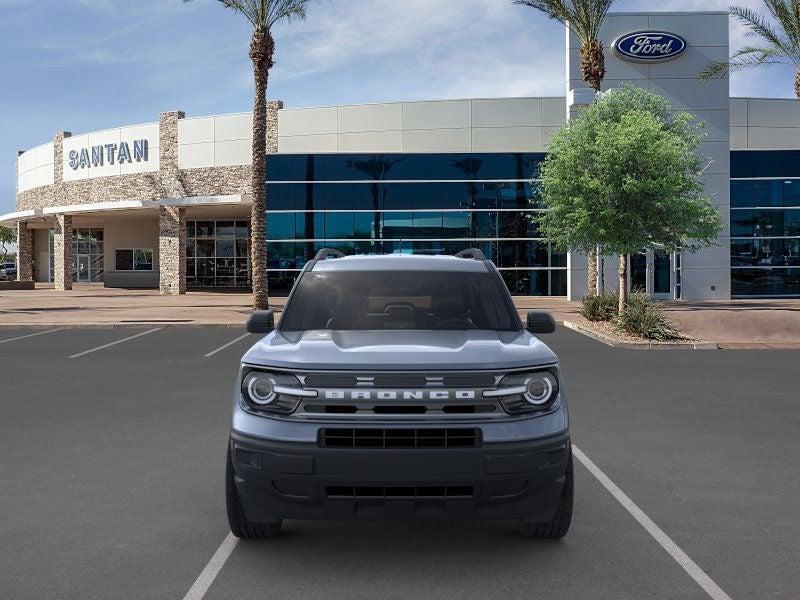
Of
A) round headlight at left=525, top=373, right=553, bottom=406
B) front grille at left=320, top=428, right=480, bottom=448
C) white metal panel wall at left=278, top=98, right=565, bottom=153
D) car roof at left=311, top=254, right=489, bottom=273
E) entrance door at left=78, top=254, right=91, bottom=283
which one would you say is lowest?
front grille at left=320, top=428, right=480, bottom=448

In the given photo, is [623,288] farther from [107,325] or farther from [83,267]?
[83,267]

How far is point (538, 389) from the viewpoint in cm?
434

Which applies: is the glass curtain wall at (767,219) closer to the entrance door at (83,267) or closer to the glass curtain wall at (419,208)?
the glass curtain wall at (419,208)

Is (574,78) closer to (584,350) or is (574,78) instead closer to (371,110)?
(371,110)

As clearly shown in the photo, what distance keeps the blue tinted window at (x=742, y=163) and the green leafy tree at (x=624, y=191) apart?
1399cm

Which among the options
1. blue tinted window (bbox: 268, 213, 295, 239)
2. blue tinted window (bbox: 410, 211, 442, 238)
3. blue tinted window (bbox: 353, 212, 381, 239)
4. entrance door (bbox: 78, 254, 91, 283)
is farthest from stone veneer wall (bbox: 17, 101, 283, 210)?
entrance door (bbox: 78, 254, 91, 283)

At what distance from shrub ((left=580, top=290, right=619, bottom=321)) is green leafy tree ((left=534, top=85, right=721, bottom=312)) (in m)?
0.61

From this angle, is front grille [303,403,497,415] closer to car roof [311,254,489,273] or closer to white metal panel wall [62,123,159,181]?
car roof [311,254,489,273]

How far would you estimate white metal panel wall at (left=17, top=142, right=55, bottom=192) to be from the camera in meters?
52.2

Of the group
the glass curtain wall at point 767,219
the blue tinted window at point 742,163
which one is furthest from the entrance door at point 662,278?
the blue tinted window at point 742,163

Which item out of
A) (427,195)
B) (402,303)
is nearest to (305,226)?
(427,195)

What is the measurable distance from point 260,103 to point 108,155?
2399 centimetres

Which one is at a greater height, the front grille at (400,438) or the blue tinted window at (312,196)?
the blue tinted window at (312,196)

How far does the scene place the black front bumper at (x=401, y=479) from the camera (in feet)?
13.2
